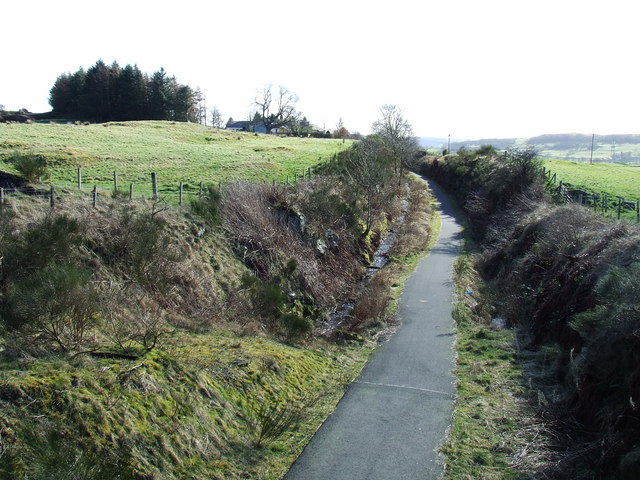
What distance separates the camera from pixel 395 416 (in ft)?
38.6

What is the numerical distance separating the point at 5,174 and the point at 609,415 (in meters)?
22.5

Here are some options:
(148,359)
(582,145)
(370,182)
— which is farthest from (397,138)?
(582,145)

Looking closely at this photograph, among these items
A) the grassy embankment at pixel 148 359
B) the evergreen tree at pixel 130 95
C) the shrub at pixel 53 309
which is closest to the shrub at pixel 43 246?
the grassy embankment at pixel 148 359

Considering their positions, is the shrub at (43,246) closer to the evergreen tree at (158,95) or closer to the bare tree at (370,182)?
the bare tree at (370,182)

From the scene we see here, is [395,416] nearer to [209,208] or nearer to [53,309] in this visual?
[53,309]

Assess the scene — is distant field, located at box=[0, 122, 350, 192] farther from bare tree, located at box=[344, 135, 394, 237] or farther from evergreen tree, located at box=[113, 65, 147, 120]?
evergreen tree, located at box=[113, 65, 147, 120]

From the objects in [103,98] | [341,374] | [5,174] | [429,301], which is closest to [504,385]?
[341,374]

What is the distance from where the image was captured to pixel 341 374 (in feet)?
47.0

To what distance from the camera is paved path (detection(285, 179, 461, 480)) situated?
9.70 m

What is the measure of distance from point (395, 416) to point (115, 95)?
3083 inches

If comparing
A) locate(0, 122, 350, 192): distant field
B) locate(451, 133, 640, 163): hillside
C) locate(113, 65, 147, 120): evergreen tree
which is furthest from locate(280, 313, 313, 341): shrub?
locate(451, 133, 640, 163): hillside

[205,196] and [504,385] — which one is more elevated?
[205,196]

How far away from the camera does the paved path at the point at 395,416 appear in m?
9.70

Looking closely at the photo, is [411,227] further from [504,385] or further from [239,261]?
[504,385]
